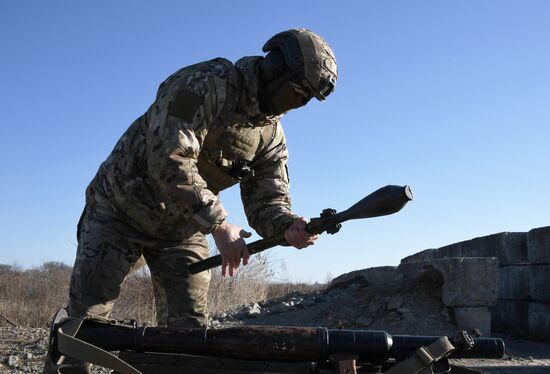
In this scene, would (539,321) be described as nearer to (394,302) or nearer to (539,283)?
(539,283)

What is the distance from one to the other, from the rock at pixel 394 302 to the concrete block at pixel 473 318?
2.61 ft

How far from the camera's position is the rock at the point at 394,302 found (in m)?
8.95

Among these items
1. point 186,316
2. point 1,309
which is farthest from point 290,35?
point 1,309

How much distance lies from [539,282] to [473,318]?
1156 mm

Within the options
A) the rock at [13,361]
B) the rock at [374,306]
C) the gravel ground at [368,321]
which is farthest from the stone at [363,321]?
the rock at [13,361]

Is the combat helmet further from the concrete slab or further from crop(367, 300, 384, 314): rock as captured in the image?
the concrete slab

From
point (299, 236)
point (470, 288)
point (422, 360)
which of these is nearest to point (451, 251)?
point (470, 288)

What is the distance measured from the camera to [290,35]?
3311 mm

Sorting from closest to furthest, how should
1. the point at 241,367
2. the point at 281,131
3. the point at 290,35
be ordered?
the point at 241,367
the point at 290,35
the point at 281,131

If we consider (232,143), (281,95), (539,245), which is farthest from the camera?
(539,245)

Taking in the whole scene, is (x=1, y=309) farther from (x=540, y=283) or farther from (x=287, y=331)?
(x=287, y=331)

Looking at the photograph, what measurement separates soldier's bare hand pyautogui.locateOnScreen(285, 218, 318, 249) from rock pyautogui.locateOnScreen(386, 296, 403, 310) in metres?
6.05

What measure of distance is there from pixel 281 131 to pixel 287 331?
5.25ft

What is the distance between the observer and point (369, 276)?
12.1 metres
